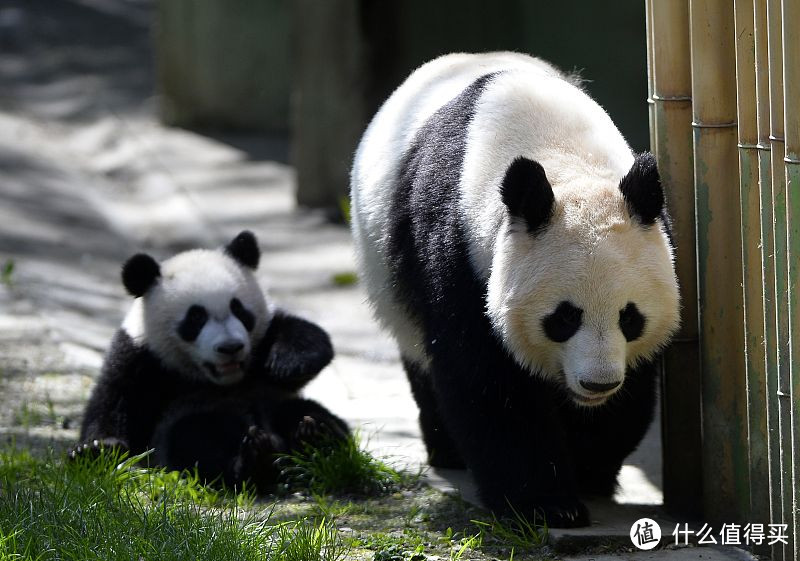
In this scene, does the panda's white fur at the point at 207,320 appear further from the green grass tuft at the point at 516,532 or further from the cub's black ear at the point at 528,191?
the cub's black ear at the point at 528,191

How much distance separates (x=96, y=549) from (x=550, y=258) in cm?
161

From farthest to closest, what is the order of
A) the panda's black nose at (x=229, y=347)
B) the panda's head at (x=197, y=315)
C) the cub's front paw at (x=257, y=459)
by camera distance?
the panda's head at (x=197, y=315) < the panda's black nose at (x=229, y=347) < the cub's front paw at (x=257, y=459)

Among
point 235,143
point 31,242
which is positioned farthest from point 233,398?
point 235,143

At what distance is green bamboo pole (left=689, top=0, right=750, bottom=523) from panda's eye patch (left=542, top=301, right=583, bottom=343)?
0.73 meters

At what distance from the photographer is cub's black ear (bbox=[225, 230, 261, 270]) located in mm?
5449

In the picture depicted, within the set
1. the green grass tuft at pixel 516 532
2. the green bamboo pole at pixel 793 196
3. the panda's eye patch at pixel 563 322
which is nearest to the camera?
the green bamboo pole at pixel 793 196

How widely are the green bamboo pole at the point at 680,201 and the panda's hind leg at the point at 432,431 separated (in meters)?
0.97

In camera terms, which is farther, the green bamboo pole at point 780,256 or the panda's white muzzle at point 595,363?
the panda's white muzzle at point 595,363

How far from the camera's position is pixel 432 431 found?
4.96 m

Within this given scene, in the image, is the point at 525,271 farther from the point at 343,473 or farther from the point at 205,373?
the point at 205,373

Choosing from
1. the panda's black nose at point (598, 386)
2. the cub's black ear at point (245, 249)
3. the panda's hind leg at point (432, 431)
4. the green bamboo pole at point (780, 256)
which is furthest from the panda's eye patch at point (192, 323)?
the green bamboo pole at point (780, 256)

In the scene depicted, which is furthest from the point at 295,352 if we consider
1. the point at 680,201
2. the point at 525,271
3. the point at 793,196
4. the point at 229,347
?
the point at 793,196

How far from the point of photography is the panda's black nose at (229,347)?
16.1ft

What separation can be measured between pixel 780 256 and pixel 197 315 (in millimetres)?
2623
